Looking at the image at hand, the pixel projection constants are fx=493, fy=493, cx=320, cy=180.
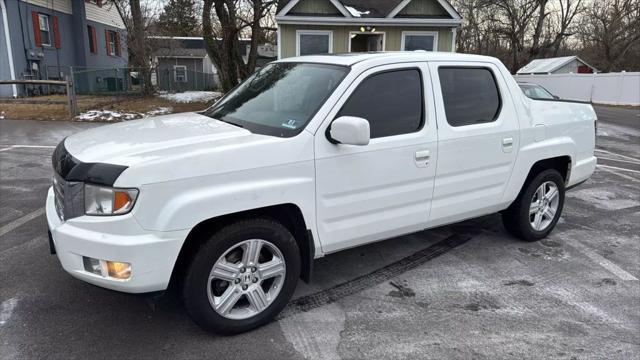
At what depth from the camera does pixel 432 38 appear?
18.1 metres

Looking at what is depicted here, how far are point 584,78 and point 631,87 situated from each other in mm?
4300

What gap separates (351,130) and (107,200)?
1.52m

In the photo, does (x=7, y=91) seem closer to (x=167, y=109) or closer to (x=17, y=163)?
(x=167, y=109)

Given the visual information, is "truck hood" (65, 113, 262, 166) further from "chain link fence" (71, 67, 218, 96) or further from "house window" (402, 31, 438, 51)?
→ "house window" (402, 31, 438, 51)

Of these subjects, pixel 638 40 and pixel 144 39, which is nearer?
pixel 144 39

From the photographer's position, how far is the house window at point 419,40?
58.9 ft

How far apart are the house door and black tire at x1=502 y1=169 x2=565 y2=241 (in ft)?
45.0

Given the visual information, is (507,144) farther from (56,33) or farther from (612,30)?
(612,30)

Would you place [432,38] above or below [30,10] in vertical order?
below

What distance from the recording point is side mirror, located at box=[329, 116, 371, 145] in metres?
3.15

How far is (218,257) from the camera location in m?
3.05

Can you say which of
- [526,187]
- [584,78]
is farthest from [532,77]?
[526,187]

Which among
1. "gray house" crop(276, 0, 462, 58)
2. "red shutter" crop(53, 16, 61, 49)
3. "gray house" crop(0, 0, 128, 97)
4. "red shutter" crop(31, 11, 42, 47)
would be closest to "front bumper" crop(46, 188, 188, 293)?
"gray house" crop(276, 0, 462, 58)

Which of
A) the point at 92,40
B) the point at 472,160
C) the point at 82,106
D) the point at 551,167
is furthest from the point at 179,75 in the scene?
the point at 472,160
